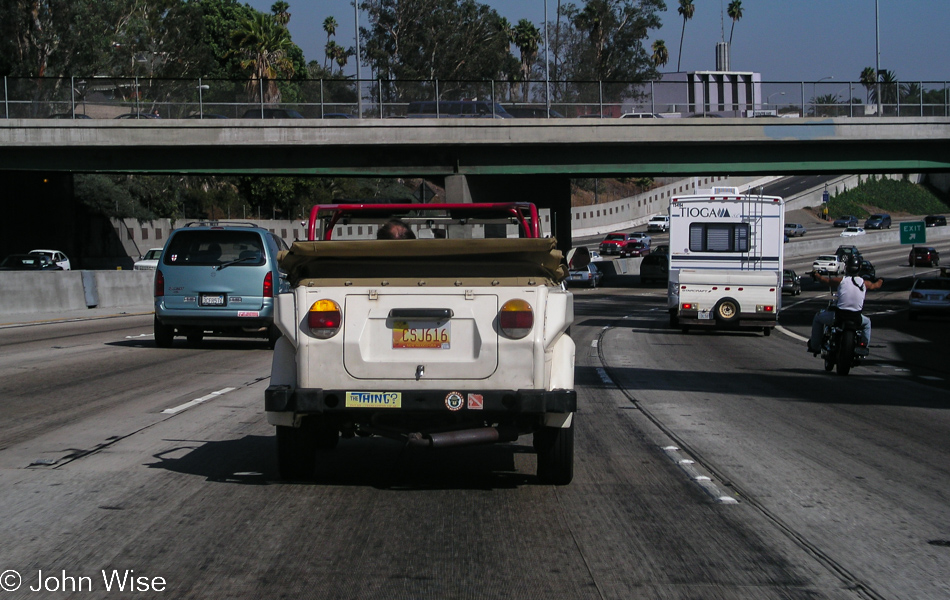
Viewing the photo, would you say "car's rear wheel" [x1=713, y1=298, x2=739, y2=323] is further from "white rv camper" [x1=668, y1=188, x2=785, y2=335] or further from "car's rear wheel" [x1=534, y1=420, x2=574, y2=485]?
"car's rear wheel" [x1=534, y1=420, x2=574, y2=485]

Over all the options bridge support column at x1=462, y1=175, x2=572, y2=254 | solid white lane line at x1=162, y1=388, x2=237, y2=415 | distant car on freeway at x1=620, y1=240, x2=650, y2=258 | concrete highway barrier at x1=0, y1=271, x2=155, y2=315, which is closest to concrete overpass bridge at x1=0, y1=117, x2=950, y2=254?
bridge support column at x1=462, y1=175, x2=572, y2=254

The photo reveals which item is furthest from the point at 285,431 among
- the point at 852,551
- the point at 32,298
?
the point at 32,298

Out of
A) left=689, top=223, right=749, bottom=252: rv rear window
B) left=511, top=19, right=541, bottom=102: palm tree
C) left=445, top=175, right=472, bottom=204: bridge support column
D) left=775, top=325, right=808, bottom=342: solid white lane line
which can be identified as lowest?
left=775, top=325, right=808, bottom=342: solid white lane line

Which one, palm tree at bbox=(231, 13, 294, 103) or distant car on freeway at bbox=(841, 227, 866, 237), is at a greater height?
palm tree at bbox=(231, 13, 294, 103)

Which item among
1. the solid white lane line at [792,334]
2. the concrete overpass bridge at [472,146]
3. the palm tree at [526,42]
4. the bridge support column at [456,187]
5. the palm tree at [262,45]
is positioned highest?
the palm tree at [526,42]

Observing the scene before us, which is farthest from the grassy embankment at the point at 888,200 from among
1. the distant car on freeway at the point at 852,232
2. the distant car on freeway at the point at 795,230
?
the distant car on freeway at the point at 852,232

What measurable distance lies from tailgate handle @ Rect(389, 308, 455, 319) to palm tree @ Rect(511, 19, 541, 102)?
12294cm

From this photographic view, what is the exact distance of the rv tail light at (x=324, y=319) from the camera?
632cm

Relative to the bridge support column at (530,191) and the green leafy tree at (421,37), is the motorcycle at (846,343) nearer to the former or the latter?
the bridge support column at (530,191)

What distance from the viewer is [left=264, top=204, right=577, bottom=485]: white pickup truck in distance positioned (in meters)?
6.28

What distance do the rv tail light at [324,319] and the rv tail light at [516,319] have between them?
1007 mm

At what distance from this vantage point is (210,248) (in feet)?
54.9

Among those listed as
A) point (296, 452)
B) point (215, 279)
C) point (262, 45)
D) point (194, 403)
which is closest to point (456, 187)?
point (215, 279)

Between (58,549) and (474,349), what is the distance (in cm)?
259
